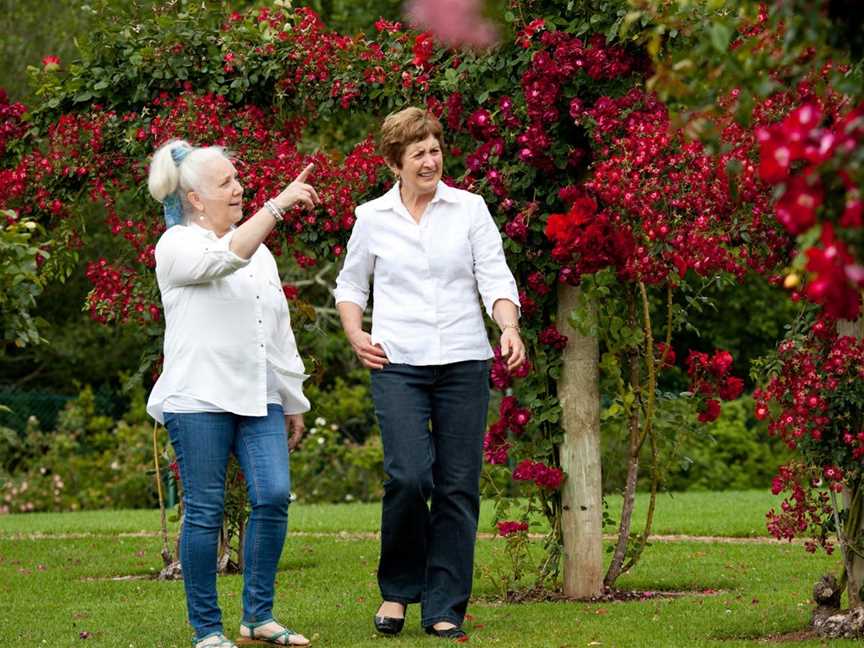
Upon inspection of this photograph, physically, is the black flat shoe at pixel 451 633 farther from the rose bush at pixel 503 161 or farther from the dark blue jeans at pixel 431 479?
the rose bush at pixel 503 161

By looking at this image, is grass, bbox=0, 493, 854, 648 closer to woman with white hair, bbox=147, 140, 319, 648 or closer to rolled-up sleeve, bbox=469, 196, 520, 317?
woman with white hair, bbox=147, 140, 319, 648

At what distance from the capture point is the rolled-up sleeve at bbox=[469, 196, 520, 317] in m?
5.16

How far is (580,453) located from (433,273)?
4.75 ft

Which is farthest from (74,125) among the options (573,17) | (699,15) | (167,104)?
(699,15)

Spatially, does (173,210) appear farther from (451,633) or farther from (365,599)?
(365,599)

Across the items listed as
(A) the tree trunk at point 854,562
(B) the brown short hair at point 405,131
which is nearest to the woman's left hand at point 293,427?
(B) the brown short hair at point 405,131

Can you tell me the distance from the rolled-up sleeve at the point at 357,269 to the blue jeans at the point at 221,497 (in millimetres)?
588

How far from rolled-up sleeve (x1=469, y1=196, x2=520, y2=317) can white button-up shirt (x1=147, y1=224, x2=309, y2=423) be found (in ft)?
2.57

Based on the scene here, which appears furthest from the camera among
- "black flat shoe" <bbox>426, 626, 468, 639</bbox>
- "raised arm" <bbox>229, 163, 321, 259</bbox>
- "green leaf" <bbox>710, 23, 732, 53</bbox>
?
"black flat shoe" <bbox>426, 626, 468, 639</bbox>

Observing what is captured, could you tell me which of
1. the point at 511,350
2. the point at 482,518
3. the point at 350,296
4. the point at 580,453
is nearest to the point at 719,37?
the point at 511,350

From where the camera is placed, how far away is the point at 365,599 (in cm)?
639

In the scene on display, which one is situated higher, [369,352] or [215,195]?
[215,195]

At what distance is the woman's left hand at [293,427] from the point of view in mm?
5319

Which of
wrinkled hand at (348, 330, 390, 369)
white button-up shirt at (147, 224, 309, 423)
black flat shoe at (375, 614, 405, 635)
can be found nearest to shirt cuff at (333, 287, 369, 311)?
wrinkled hand at (348, 330, 390, 369)
